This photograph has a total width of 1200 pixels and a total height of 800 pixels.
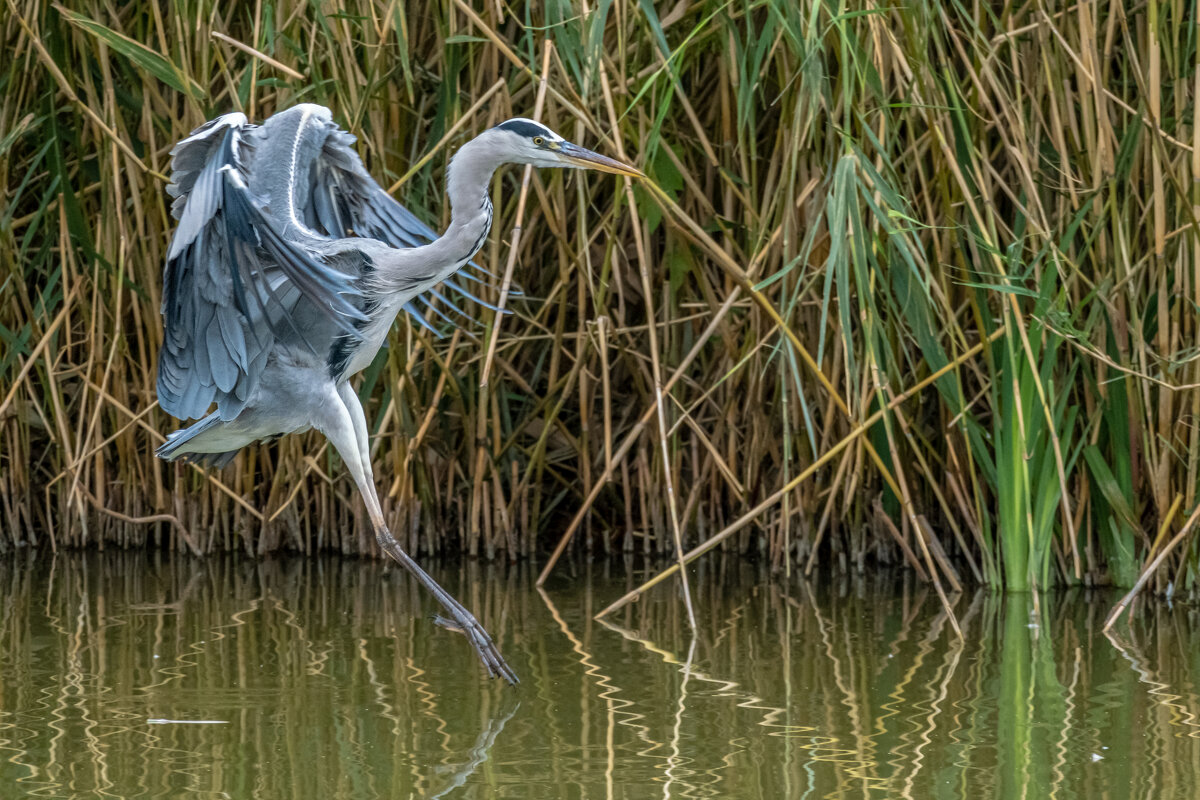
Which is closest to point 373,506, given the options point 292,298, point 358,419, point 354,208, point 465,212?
point 358,419

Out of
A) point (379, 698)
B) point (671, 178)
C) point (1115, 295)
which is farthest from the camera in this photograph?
point (671, 178)

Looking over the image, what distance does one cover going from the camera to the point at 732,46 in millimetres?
4477

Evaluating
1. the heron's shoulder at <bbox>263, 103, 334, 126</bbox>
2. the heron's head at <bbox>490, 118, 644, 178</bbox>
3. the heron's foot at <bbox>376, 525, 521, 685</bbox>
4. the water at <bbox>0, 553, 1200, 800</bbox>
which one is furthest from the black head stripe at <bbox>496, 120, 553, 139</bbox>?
the water at <bbox>0, 553, 1200, 800</bbox>

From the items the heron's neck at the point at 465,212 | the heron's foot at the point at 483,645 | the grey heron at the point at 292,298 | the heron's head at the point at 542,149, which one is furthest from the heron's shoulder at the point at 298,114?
the heron's foot at the point at 483,645

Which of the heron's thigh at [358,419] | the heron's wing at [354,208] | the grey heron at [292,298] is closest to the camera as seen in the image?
the grey heron at [292,298]

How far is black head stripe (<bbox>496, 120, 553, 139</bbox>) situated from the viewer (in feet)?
12.9

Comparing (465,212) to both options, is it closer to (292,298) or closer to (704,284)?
(292,298)

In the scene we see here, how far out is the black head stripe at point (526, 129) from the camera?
3918mm

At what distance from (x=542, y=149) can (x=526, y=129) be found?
0.23 feet

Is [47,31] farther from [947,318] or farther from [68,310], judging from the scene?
[947,318]

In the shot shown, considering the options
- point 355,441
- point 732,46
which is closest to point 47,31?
point 355,441

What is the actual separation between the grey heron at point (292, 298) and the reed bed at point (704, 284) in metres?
0.30

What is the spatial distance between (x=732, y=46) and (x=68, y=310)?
2336 mm

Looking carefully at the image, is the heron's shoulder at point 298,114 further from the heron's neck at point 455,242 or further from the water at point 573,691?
the water at point 573,691
